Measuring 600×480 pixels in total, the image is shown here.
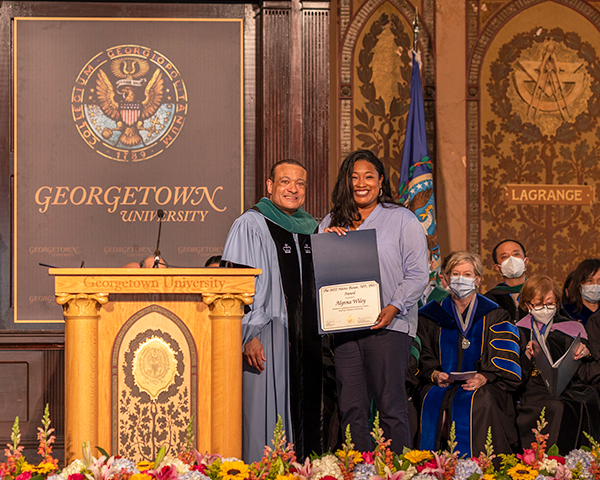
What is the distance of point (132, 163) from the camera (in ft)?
14.8

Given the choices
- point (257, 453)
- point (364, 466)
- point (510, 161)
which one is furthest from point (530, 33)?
point (364, 466)

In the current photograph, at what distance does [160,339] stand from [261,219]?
1.02 metres

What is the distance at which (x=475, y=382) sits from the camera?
3654 mm

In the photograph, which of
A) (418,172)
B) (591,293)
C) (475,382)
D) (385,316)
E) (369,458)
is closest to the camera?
(369,458)

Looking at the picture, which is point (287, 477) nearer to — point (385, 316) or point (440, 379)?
point (385, 316)

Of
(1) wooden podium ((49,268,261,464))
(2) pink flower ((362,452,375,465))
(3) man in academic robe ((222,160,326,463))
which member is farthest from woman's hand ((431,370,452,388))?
(2) pink flower ((362,452,375,465))

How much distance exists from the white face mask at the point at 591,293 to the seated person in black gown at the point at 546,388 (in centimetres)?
28

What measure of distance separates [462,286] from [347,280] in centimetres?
108

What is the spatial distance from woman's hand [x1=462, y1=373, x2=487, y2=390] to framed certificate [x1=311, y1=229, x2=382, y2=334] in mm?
1041

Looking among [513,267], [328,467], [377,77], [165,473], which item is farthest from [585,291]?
[165,473]

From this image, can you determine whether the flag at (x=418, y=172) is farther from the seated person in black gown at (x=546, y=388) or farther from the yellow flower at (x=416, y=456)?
the yellow flower at (x=416, y=456)

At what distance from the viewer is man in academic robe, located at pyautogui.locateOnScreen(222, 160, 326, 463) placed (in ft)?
10.7

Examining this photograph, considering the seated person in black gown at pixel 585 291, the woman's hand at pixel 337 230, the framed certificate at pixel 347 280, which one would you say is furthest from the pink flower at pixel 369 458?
the seated person in black gown at pixel 585 291

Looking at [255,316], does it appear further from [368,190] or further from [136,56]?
[136,56]
